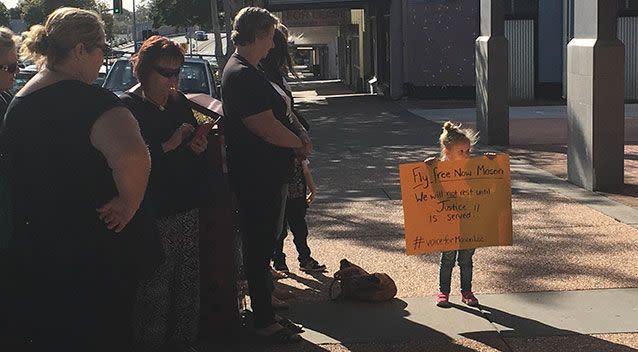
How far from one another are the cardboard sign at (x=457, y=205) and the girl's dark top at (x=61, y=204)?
271cm

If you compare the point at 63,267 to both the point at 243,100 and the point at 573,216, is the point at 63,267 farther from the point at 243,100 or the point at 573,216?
the point at 573,216

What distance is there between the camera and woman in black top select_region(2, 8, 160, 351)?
372 cm

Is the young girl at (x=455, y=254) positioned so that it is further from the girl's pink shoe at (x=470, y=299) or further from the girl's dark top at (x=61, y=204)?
the girl's dark top at (x=61, y=204)

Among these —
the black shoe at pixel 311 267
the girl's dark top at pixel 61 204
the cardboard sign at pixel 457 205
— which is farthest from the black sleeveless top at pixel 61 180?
the black shoe at pixel 311 267

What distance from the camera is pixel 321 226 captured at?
369 inches

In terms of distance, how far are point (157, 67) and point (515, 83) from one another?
80.6ft

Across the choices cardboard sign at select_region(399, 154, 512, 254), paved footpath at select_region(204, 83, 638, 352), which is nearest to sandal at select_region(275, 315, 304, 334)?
paved footpath at select_region(204, 83, 638, 352)

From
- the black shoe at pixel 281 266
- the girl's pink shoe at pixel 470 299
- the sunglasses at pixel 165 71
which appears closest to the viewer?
the sunglasses at pixel 165 71

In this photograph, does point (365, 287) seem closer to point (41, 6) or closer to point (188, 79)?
point (188, 79)

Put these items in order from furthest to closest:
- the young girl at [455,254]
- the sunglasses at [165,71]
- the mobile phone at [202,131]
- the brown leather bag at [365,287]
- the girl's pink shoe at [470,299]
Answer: the brown leather bag at [365,287]
the girl's pink shoe at [470,299]
the young girl at [455,254]
the mobile phone at [202,131]
the sunglasses at [165,71]

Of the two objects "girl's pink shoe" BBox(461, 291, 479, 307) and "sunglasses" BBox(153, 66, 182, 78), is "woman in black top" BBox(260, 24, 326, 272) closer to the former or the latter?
"sunglasses" BBox(153, 66, 182, 78)

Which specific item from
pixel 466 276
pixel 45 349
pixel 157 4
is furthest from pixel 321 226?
pixel 157 4

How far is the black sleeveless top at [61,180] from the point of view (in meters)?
3.72

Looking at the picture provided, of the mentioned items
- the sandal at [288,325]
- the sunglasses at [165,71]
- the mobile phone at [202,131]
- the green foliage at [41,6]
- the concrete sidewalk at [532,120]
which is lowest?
the concrete sidewalk at [532,120]
